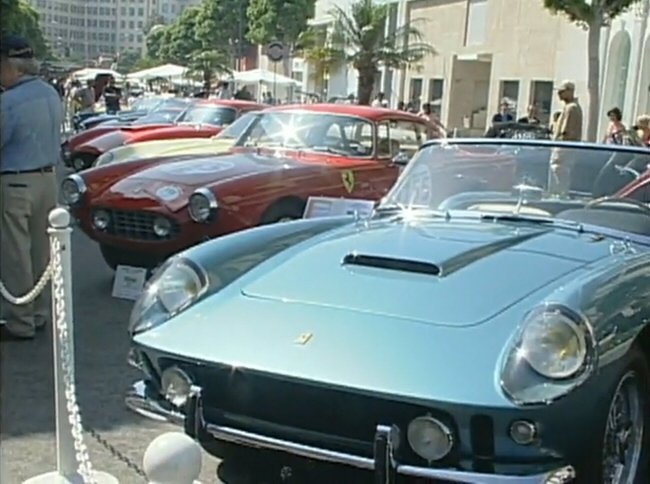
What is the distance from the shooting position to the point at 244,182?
21.6ft

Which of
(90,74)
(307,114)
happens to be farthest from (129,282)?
(90,74)

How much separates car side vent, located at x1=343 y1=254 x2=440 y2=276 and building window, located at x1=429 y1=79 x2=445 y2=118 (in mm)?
30693

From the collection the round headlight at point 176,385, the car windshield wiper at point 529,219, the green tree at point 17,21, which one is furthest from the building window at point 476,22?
the round headlight at point 176,385

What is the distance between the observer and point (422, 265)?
11.3 ft

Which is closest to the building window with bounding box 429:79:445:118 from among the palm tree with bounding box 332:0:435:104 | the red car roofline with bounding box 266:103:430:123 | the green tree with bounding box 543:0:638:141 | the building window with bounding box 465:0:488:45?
the building window with bounding box 465:0:488:45

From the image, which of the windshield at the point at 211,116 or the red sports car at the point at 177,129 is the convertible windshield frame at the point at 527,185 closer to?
the red sports car at the point at 177,129

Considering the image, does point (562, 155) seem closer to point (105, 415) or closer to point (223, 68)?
point (105, 415)

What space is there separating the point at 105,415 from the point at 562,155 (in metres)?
2.52

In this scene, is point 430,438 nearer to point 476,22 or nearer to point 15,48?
point 15,48

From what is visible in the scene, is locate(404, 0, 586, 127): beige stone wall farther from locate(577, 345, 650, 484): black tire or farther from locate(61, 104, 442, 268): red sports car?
locate(577, 345, 650, 484): black tire

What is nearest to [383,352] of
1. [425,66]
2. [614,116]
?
[614,116]

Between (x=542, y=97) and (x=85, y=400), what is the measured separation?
981 inches

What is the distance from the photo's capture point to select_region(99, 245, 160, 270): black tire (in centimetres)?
662

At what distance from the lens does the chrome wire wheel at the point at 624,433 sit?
10.1 feet
